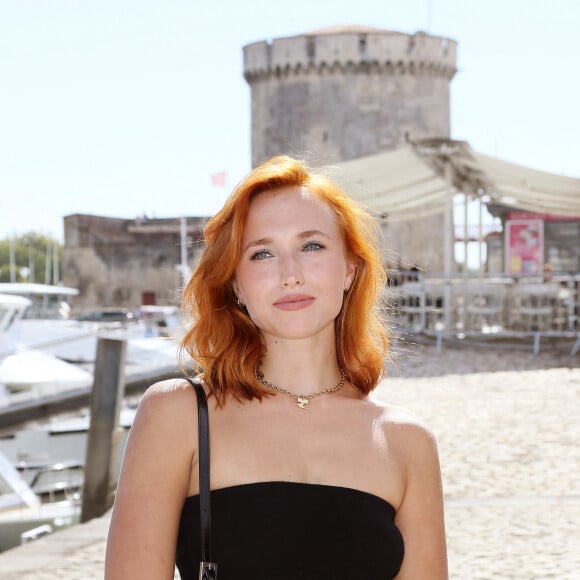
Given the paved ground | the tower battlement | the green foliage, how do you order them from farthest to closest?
the green foliage, the tower battlement, the paved ground

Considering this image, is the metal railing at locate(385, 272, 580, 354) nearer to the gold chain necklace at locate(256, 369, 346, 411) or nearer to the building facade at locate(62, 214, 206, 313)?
the gold chain necklace at locate(256, 369, 346, 411)

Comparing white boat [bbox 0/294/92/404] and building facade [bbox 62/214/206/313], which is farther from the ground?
building facade [bbox 62/214/206/313]

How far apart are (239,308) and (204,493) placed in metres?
0.40

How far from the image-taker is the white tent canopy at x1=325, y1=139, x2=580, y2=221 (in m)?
14.2

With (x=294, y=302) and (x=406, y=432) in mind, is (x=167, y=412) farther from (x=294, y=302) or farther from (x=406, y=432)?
(x=406, y=432)

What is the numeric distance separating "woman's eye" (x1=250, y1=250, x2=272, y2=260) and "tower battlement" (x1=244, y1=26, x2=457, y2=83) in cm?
3395

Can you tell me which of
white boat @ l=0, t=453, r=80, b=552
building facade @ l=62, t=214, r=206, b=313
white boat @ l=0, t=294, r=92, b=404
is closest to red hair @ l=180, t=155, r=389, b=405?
white boat @ l=0, t=453, r=80, b=552

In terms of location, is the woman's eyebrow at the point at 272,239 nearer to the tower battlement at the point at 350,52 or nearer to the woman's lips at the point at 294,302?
the woman's lips at the point at 294,302

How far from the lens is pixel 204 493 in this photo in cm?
161

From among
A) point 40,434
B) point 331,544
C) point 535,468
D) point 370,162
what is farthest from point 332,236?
point 370,162

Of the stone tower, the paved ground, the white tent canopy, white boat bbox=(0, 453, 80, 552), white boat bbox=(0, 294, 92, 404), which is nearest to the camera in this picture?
the paved ground

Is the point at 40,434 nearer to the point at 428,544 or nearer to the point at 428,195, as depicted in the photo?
the point at 428,195

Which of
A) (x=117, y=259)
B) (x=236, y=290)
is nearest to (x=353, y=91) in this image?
(x=117, y=259)

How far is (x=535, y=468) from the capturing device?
5715 mm
